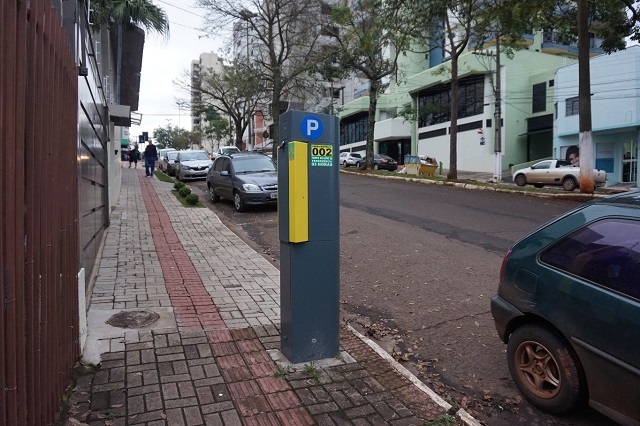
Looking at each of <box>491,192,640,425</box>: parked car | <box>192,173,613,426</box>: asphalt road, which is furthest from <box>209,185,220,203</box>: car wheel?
<box>491,192,640,425</box>: parked car

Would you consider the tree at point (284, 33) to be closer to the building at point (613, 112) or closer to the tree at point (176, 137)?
the building at point (613, 112)

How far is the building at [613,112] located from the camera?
28.5 meters

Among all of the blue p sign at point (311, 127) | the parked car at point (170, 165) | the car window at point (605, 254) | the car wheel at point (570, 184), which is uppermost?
the parked car at point (170, 165)

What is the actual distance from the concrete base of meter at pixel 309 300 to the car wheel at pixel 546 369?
1450 millimetres

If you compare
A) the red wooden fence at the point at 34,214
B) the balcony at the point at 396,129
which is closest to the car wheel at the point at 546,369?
the red wooden fence at the point at 34,214

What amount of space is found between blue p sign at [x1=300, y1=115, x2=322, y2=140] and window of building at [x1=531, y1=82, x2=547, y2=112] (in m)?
36.9

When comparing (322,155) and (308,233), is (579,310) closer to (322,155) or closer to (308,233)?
(308,233)

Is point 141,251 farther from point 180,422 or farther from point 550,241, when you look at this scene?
point 550,241

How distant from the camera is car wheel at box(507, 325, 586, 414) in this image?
3273mm

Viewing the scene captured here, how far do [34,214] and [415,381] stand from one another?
2884 mm

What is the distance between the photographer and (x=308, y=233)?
410cm

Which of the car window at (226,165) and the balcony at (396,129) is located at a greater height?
the balcony at (396,129)

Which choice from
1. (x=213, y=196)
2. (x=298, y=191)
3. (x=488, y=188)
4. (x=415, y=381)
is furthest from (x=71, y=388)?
(x=488, y=188)

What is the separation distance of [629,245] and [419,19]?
18930 millimetres
